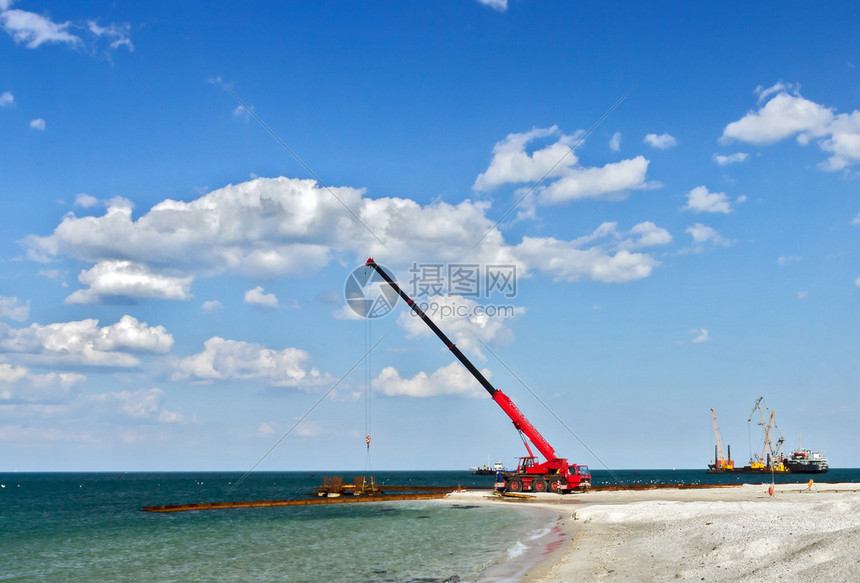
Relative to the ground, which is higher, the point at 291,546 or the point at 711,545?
the point at 711,545

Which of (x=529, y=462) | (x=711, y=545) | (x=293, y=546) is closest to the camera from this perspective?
(x=711, y=545)

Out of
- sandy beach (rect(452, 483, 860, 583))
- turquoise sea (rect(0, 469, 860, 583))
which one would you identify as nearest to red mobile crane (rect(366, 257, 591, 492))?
turquoise sea (rect(0, 469, 860, 583))

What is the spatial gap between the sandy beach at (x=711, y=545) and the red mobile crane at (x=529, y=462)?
967 inches

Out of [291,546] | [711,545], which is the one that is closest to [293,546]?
[291,546]

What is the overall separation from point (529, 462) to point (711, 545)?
4617 centimetres

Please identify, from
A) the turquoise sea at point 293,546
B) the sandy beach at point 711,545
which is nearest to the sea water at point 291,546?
the turquoise sea at point 293,546

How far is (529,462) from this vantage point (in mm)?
72812

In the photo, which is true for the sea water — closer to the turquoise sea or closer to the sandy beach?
the turquoise sea

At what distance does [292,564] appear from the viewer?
37.0 meters

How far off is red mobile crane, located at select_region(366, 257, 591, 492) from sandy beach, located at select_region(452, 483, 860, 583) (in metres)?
24.6

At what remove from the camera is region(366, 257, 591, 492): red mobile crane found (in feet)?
231

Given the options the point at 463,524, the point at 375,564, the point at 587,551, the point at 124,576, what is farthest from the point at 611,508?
the point at 124,576

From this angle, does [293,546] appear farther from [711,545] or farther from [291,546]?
[711,545]

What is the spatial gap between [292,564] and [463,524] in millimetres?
18515
